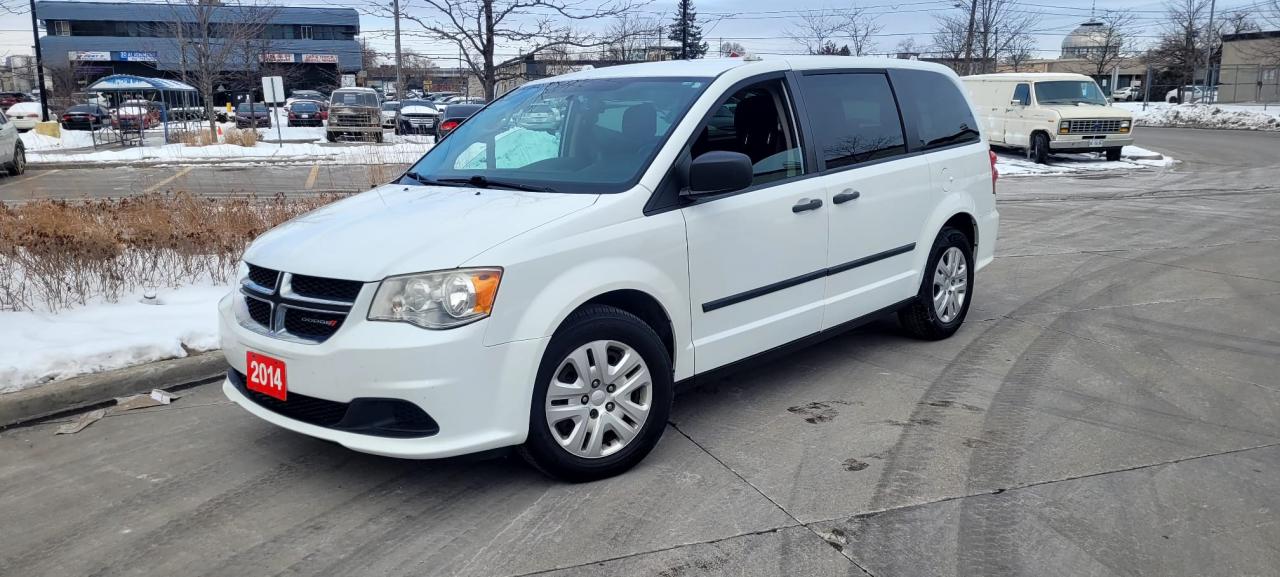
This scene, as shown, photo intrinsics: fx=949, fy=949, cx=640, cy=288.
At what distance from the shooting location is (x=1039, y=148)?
69.2ft

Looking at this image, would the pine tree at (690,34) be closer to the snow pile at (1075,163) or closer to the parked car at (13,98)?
the snow pile at (1075,163)

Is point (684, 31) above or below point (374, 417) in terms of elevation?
above

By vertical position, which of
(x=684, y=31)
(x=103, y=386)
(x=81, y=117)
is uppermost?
(x=684, y=31)

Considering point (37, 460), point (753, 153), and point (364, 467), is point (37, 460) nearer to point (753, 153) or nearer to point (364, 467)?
point (364, 467)

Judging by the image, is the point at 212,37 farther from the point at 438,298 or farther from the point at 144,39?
the point at 144,39

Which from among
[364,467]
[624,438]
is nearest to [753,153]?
[624,438]

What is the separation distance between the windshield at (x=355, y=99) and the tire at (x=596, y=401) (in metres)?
29.4

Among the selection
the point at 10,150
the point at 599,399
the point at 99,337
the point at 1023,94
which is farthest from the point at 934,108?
the point at 10,150

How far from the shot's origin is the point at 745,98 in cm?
485

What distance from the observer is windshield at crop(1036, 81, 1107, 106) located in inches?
832

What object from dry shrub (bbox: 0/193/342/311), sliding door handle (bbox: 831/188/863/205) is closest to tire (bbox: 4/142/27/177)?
dry shrub (bbox: 0/193/342/311)

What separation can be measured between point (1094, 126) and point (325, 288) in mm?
20503

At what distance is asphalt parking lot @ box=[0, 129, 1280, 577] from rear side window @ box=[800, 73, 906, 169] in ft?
4.28

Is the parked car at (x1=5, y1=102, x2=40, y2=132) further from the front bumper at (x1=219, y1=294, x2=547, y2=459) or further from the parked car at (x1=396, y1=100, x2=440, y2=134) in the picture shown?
the front bumper at (x1=219, y1=294, x2=547, y2=459)
